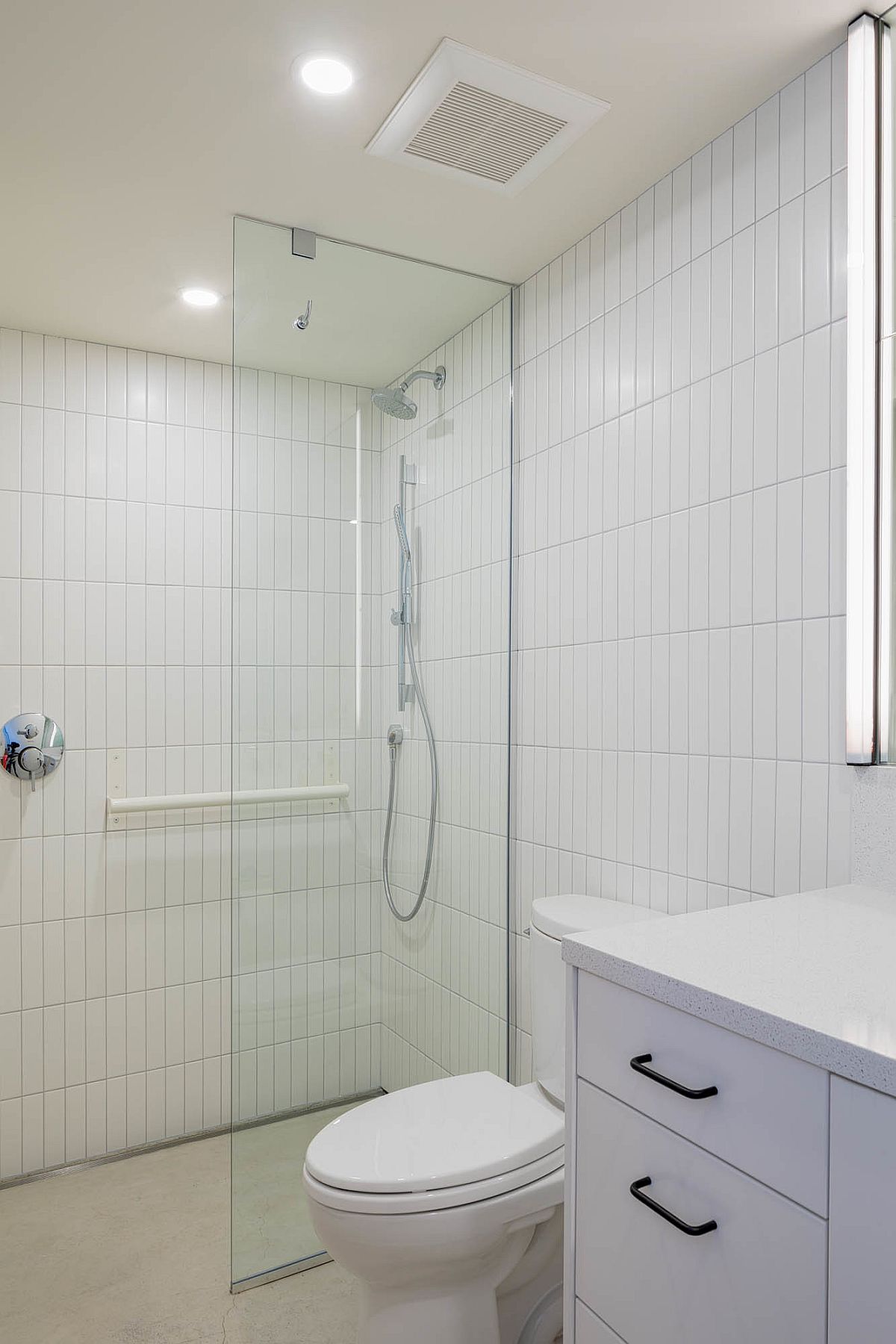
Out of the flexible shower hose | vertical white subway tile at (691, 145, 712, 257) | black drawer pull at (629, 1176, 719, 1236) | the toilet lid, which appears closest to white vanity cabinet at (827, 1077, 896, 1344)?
black drawer pull at (629, 1176, 719, 1236)

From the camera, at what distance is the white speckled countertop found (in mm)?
796

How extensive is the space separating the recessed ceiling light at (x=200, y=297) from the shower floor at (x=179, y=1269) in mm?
2114

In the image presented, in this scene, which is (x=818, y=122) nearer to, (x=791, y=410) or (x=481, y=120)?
(x=791, y=410)

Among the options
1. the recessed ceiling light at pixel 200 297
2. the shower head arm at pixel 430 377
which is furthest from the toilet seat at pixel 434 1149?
the recessed ceiling light at pixel 200 297

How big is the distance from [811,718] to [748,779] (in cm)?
18

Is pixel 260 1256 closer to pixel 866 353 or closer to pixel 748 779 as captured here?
pixel 748 779

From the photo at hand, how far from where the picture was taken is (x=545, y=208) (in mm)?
1986

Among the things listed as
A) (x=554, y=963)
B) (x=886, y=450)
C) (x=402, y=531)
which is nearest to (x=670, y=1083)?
(x=554, y=963)

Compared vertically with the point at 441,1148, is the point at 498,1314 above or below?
below

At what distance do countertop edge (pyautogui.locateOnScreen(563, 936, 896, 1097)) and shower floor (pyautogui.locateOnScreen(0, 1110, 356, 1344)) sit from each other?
1.28 metres

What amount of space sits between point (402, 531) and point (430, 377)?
0.40m

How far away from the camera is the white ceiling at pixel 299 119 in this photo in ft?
4.68

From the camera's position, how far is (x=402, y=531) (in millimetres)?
2156

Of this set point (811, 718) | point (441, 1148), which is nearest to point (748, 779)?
point (811, 718)
